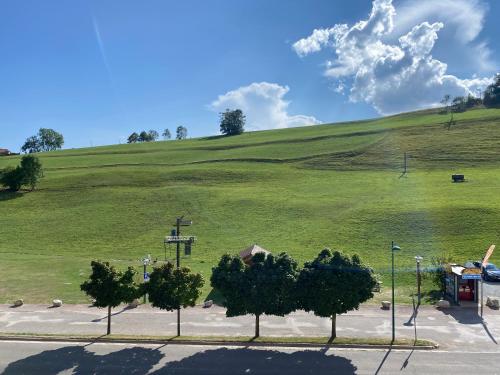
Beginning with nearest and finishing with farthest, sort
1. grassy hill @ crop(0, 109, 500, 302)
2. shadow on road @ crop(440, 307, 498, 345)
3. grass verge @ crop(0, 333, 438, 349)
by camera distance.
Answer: grass verge @ crop(0, 333, 438, 349) → shadow on road @ crop(440, 307, 498, 345) → grassy hill @ crop(0, 109, 500, 302)

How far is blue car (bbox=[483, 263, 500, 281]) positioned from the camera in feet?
157

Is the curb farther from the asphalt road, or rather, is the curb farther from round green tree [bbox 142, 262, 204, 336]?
round green tree [bbox 142, 262, 204, 336]

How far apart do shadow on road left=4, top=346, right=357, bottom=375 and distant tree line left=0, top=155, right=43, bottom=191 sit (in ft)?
229

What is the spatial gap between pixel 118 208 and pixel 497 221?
58.4m

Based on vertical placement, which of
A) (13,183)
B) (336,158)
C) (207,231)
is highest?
(336,158)

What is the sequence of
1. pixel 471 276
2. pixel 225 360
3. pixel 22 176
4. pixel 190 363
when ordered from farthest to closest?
pixel 22 176
pixel 471 276
pixel 225 360
pixel 190 363

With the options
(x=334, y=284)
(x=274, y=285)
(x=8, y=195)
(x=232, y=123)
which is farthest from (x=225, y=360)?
(x=232, y=123)

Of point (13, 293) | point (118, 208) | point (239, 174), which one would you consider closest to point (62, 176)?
point (118, 208)

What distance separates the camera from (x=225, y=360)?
1160 inches

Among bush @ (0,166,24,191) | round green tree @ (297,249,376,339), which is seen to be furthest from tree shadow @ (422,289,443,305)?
bush @ (0,166,24,191)

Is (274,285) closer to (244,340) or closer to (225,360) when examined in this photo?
(244,340)

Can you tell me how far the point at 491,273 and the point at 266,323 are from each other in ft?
87.3

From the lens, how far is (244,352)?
30.9 metres

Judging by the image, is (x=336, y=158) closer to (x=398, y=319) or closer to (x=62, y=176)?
(x=62, y=176)
